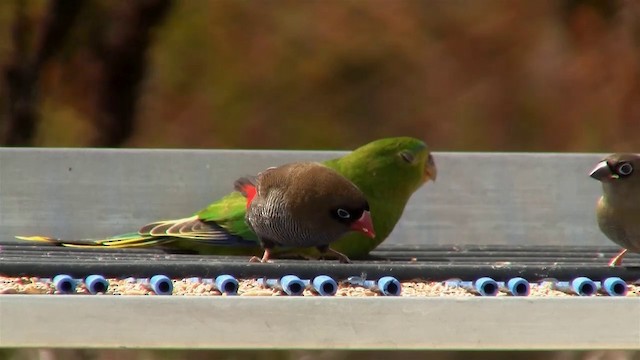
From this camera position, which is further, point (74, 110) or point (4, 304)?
point (74, 110)

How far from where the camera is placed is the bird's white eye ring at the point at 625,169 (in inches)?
127

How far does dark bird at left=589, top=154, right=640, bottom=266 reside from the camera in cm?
321

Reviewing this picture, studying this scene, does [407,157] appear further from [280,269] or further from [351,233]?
[280,269]

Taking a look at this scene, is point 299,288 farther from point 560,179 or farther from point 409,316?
point 560,179

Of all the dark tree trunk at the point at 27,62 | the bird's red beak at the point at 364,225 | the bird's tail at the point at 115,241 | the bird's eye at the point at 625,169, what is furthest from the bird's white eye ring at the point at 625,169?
the dark tree trunk at the point at 27,62

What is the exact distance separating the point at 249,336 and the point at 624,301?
0.82 metres

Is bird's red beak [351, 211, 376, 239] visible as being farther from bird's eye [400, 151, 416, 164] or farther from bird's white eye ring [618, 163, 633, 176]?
bird's white eye ring [618, 163, 633, 176]

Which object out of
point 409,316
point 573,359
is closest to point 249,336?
point 409,316

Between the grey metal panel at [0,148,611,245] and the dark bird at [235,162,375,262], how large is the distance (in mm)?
843

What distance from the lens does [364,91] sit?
26.7 ft

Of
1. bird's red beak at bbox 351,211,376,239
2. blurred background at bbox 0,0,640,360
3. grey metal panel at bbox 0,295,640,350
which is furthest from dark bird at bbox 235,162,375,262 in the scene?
blurred background at bbox 0,0,640,360

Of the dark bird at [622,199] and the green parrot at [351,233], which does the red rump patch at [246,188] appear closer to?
the green parrot at [351,233]

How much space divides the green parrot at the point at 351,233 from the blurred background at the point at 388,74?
366 centimetres

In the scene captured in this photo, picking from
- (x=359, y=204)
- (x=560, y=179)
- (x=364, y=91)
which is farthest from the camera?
(x=364, y=91)
